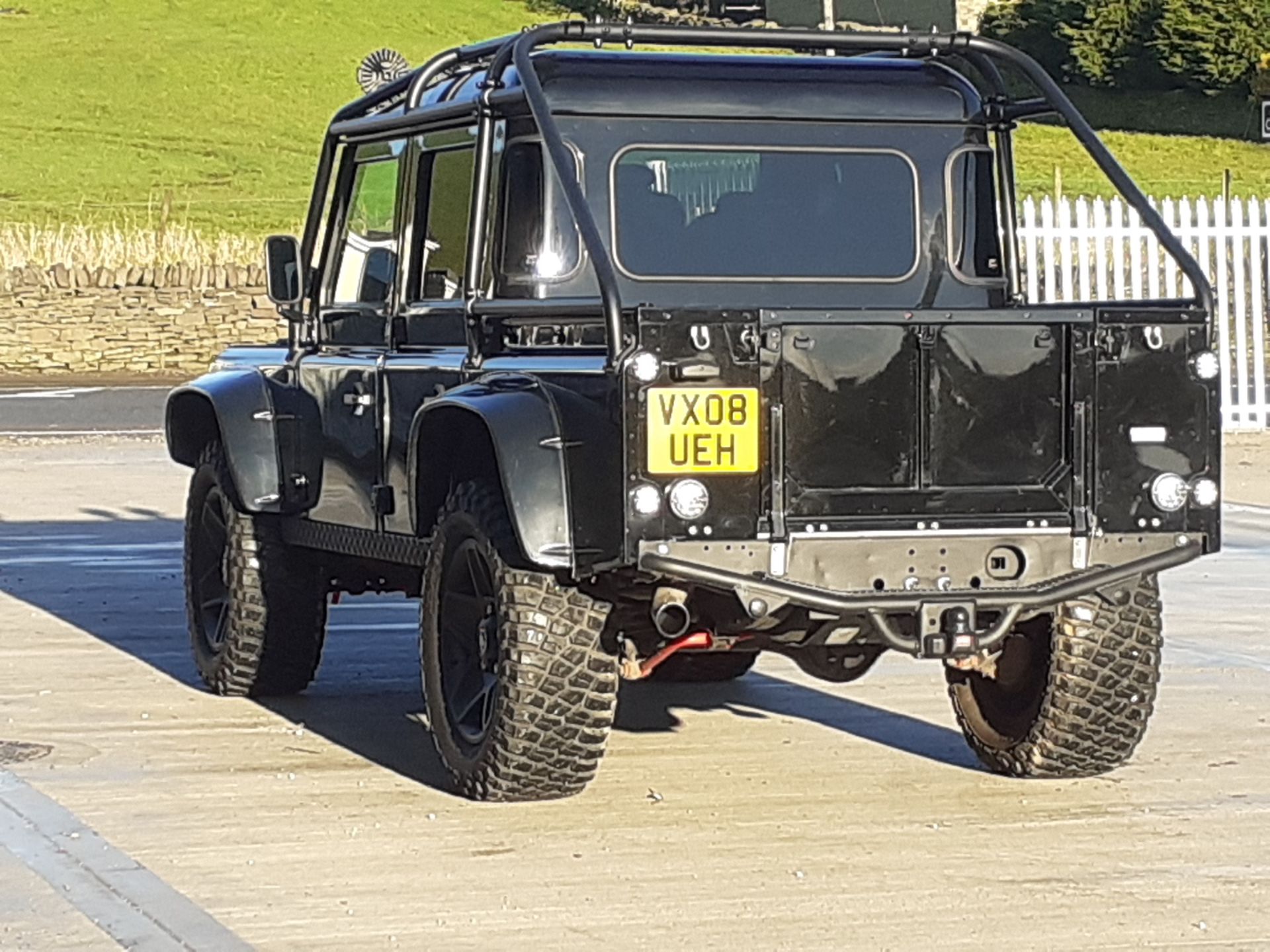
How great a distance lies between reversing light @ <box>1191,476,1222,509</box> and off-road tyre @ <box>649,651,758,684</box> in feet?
9.71

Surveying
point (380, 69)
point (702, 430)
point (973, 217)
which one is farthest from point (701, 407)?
point (380, 69)

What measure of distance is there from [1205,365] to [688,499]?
1.58m

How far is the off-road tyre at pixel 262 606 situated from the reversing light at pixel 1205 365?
361 cm

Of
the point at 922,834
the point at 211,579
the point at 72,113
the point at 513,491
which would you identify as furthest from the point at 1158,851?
the point at 72,113

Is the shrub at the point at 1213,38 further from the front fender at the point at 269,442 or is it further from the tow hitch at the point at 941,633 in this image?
the tow hitch at the point at 941,633

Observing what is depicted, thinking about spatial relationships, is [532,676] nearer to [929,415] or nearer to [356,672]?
[929,415]

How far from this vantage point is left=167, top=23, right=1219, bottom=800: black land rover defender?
23.2 feet

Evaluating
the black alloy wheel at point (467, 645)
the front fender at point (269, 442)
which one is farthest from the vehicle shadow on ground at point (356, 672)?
the front fender at point (269, 442)

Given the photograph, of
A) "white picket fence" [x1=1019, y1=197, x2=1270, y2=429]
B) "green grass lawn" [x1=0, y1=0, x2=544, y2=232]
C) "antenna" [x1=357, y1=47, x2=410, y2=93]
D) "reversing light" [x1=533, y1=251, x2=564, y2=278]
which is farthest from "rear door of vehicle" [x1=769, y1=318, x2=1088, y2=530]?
"green grass lawn" [x1=0, y1=0, x2=544, y2=232]

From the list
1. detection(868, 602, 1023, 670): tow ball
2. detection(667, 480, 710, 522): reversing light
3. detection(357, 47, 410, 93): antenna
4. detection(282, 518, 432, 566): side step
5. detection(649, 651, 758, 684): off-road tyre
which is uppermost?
detection(357, 47, 410, 93): antenna

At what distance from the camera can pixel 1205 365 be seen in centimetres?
736

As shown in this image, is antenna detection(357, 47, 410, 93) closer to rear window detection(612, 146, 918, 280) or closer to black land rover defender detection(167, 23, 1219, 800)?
black land rover defender detection(167, 23, 1219, 800)

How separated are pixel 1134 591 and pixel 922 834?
3.62 feet

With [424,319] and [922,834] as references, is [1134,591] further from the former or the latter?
[424,319]
